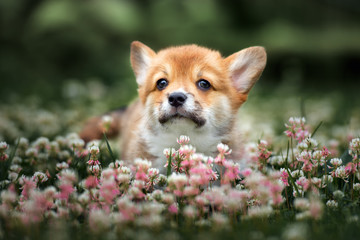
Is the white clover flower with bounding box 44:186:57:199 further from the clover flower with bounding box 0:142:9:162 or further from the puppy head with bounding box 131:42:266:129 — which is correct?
the puppy head with bounding box 131:42:266:129

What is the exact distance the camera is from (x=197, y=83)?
3084mm

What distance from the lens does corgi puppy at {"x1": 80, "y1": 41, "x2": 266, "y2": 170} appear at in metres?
2.90

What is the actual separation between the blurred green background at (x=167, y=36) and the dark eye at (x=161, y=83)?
13.1ft

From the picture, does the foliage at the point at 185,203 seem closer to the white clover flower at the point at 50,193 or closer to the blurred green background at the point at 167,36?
the white clover flower at the point at 50,193

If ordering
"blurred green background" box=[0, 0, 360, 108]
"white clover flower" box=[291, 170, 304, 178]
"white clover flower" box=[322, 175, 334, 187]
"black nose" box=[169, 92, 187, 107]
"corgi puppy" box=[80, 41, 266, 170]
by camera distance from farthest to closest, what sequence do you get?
1. "blurred green background" box=[0, 0, 360, 108]
2. "corgi puppy" box=[80, 41, 266, 170]
3. "black nose" box=[169, 92, 187, 107]
4. "white clover flower" box=[291, 170, 304, 178]
5. "white clover flower" box=[322, 175, 334, 187]

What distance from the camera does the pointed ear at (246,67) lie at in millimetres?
3219

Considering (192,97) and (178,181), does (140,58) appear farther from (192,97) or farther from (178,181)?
(178,181)

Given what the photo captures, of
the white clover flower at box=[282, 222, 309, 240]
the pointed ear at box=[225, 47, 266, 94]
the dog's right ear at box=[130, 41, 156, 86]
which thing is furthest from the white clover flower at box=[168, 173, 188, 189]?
the dog's right ear at box=[130, 41, 156, 86]

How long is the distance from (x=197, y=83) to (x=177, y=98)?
1.14 ft

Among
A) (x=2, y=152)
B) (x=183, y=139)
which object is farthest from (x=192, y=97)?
(x=2, y=152)

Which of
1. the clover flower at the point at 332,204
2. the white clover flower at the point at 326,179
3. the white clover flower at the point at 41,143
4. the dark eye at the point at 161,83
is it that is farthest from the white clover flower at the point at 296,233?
the white clover flower at the point at 41,143

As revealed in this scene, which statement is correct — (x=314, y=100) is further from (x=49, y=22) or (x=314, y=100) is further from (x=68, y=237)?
(x=68, y=237)

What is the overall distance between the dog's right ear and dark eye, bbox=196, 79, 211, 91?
0.59m

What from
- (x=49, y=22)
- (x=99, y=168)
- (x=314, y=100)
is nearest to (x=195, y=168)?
(x=99, y=168)
